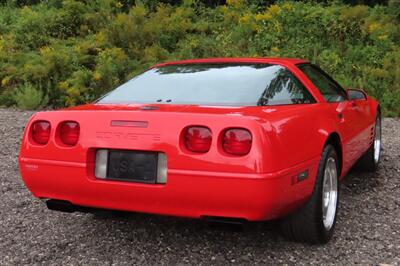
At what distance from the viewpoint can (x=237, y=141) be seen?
2.89m

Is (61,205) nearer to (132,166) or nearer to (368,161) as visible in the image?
(132,166)

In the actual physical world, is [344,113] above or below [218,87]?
below

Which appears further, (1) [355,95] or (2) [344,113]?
(1) [355,95]

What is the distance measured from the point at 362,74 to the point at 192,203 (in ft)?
33.3

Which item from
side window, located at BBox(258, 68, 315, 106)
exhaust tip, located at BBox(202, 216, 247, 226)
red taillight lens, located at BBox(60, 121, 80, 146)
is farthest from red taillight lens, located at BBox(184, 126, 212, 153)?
red taillight lens, located at BBox(60, 121, 80, 146)

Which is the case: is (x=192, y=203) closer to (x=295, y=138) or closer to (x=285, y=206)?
(x=285, y=206)

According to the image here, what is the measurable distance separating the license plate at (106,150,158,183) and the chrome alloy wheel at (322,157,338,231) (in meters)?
1.29

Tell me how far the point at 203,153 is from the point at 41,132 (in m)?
1.17

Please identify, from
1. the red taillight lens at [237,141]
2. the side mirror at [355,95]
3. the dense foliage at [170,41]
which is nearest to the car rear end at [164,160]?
the red taillight lens at [237,141]

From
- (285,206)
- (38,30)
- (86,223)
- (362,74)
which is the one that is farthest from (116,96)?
(38,30)

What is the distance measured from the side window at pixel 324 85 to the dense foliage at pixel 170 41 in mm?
6376

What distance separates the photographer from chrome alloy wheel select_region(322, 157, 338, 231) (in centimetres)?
365

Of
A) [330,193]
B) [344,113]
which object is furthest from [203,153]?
[344,113]

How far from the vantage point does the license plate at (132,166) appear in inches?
119
